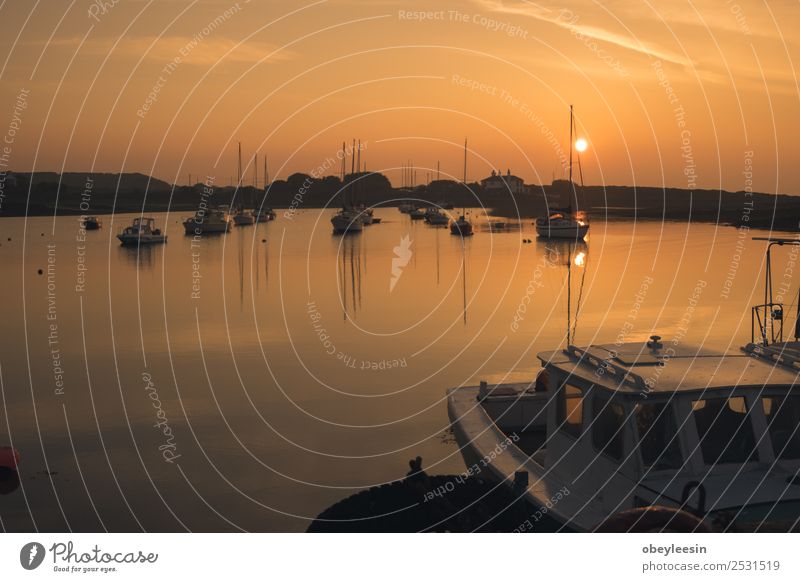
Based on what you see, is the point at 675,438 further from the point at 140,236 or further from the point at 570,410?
the point at 140,236

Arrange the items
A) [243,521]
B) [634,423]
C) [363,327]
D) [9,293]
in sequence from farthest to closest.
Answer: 1. [9,293]
2. [363,327]
3. [243,521]
4. [634,423]

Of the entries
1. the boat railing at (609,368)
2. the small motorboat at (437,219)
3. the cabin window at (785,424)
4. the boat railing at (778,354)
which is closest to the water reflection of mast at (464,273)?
the boat railing at (609,368)

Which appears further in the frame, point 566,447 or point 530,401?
point 530,401

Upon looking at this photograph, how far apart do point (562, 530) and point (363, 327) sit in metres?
27.9

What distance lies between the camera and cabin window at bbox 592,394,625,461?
13.5m

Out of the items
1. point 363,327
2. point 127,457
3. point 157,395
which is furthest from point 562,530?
point 363,327

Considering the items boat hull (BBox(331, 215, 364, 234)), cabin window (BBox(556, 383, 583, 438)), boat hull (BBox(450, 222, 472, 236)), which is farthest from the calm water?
boat hull (BBox(331, 215, 364, 234))

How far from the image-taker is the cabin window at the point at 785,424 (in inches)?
527

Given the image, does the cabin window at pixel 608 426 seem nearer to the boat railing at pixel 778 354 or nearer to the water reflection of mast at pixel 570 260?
the boat railing at pixel 778 354

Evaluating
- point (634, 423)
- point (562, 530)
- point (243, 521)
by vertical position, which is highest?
point (634, 423)
